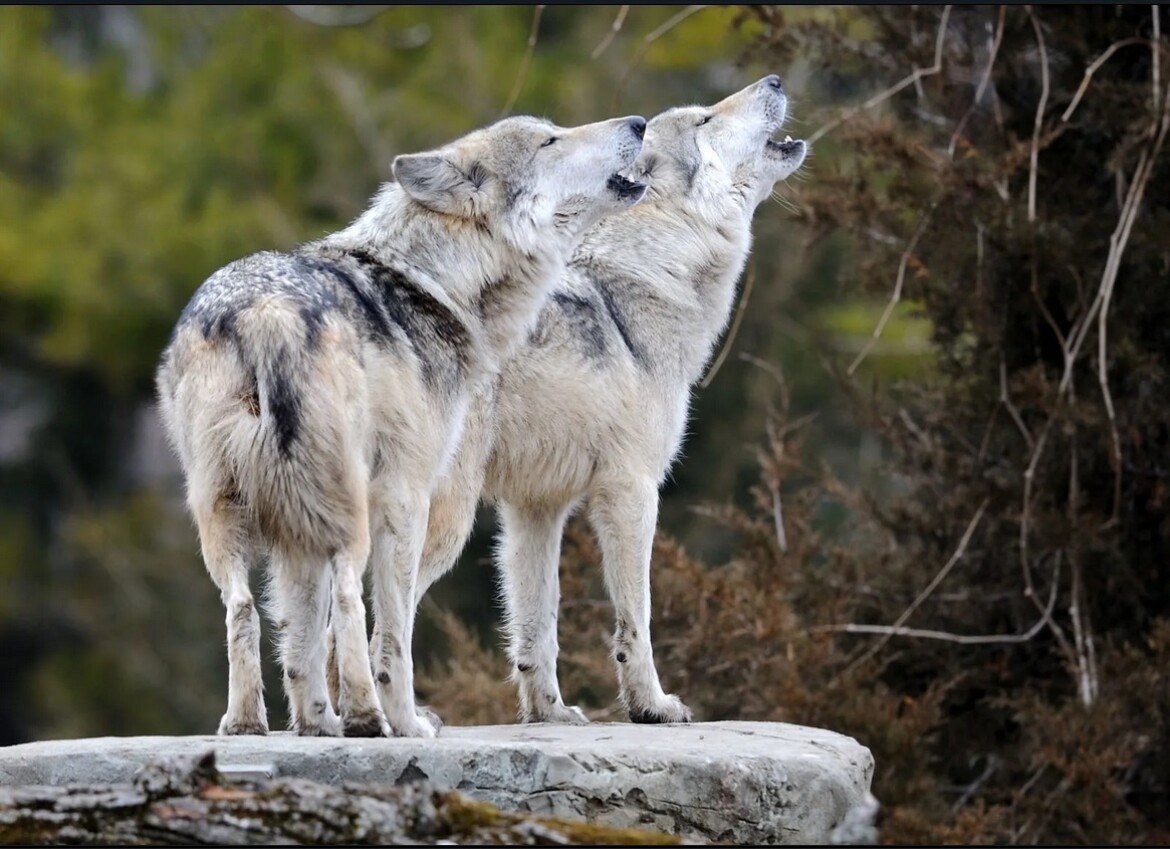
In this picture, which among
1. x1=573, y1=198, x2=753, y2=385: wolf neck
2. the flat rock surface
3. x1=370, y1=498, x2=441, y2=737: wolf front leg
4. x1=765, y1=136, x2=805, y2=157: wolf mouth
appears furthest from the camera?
x1=765, y1=136, x2=805, y2=157: wolf mouth

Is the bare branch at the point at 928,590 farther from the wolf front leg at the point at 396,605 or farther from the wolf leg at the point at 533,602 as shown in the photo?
the wolf front leg at the point at 396,605

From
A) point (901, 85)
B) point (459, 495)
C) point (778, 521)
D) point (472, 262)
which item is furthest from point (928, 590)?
point (472, 262)

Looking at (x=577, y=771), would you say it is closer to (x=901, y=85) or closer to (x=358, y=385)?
(x=358, y=385)

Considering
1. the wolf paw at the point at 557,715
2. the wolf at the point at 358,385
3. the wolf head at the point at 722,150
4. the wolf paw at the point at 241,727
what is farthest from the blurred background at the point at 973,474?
the wolf paw at the point at 241,727

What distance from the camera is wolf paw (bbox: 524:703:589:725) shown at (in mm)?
8234

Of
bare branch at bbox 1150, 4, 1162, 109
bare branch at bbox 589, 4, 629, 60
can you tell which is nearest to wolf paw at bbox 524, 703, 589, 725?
bare branch at bbox 589, 4, 629, 60

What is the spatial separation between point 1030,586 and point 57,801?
642 centimetres

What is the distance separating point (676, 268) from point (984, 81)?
332 cm

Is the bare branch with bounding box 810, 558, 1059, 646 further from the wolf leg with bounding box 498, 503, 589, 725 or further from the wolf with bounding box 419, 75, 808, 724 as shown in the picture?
the wolf leg with bounding box 498, 503, 589, 725

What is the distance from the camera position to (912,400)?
1158cm

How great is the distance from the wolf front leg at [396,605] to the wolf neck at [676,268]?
1.93 m

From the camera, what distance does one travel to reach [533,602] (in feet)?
27.6

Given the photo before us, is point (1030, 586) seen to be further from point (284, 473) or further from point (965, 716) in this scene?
point (284, 473)

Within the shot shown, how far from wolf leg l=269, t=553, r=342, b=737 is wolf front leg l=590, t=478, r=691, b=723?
1595 millimetres
